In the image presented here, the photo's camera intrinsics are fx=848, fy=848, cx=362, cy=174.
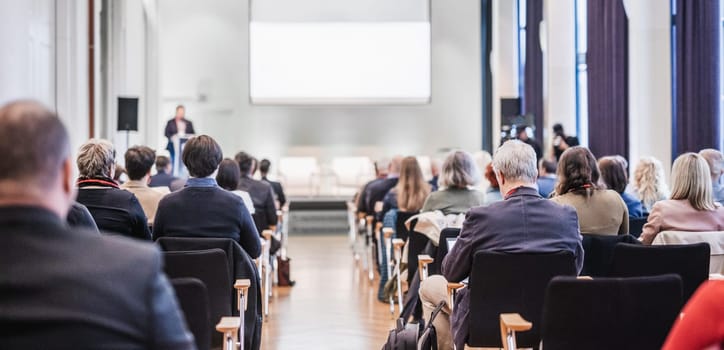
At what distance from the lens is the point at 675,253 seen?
3.73 metres

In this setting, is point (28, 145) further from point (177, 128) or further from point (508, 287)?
point (177, 128)

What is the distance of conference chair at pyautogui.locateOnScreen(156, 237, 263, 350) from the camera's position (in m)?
3.78

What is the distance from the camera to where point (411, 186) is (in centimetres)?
732

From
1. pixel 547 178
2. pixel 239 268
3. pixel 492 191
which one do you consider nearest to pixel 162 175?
pixel 492 191

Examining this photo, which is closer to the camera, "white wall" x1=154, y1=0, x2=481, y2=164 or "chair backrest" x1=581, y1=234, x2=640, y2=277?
"chair backrest" x1=581, y1=234, x2=640, y2=277

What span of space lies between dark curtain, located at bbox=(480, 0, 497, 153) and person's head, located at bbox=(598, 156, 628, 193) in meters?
11.0

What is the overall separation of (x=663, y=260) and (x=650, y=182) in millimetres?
2477

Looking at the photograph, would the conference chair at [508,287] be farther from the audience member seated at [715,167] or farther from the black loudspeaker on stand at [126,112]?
the black loudspeaker on stand at [126,112]

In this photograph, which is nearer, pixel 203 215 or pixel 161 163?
pixel 203 215

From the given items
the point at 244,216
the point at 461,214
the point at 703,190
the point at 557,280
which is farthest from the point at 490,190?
the point at 557,280

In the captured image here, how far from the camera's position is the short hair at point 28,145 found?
1.48m

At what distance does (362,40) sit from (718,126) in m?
9.49

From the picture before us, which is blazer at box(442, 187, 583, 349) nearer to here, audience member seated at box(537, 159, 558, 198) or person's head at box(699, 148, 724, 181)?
person's head at box(699, 148, 724, 181)

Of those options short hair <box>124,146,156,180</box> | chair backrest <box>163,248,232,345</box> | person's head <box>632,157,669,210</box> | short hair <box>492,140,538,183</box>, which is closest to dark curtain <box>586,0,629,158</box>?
person's head <box>632,157,669,210</box>
